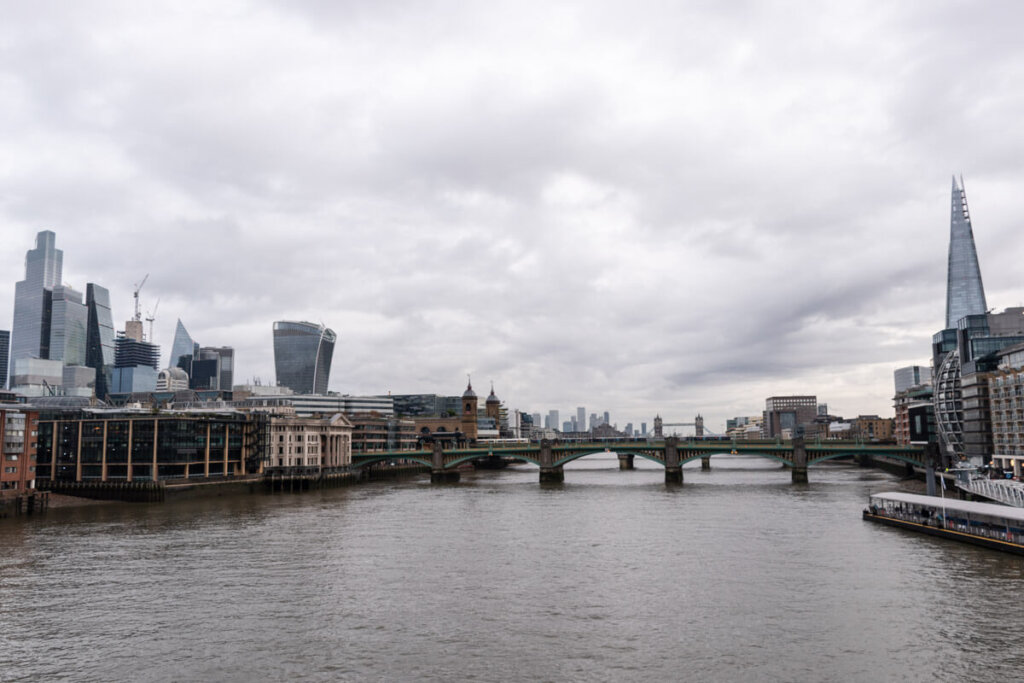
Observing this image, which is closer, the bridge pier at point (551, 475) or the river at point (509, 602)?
the river at point (509, 602)

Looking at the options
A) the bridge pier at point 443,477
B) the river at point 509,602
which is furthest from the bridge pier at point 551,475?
the river at point 509,602

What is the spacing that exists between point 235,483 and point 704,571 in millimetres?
103969

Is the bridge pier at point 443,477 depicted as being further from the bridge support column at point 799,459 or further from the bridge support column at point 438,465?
the bridge support column at point 799,459

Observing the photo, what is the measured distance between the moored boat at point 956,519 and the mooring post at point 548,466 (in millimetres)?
75975

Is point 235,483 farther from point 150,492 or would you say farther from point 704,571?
point 704,571

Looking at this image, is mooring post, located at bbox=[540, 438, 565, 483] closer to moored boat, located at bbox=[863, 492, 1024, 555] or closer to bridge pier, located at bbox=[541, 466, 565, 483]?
bridge pier, located at bbox=[541, 466, 565, 483]

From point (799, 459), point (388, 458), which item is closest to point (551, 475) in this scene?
point (388, 458)

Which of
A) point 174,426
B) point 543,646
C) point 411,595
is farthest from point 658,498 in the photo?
point 174,426

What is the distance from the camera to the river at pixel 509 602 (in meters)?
33.8

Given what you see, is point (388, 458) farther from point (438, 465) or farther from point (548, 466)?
point (548, 466)

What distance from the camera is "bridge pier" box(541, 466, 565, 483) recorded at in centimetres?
A: 14888

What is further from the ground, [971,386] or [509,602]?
[971,386]

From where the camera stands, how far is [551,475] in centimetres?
15100

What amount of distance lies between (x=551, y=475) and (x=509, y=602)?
10706 centimetres
